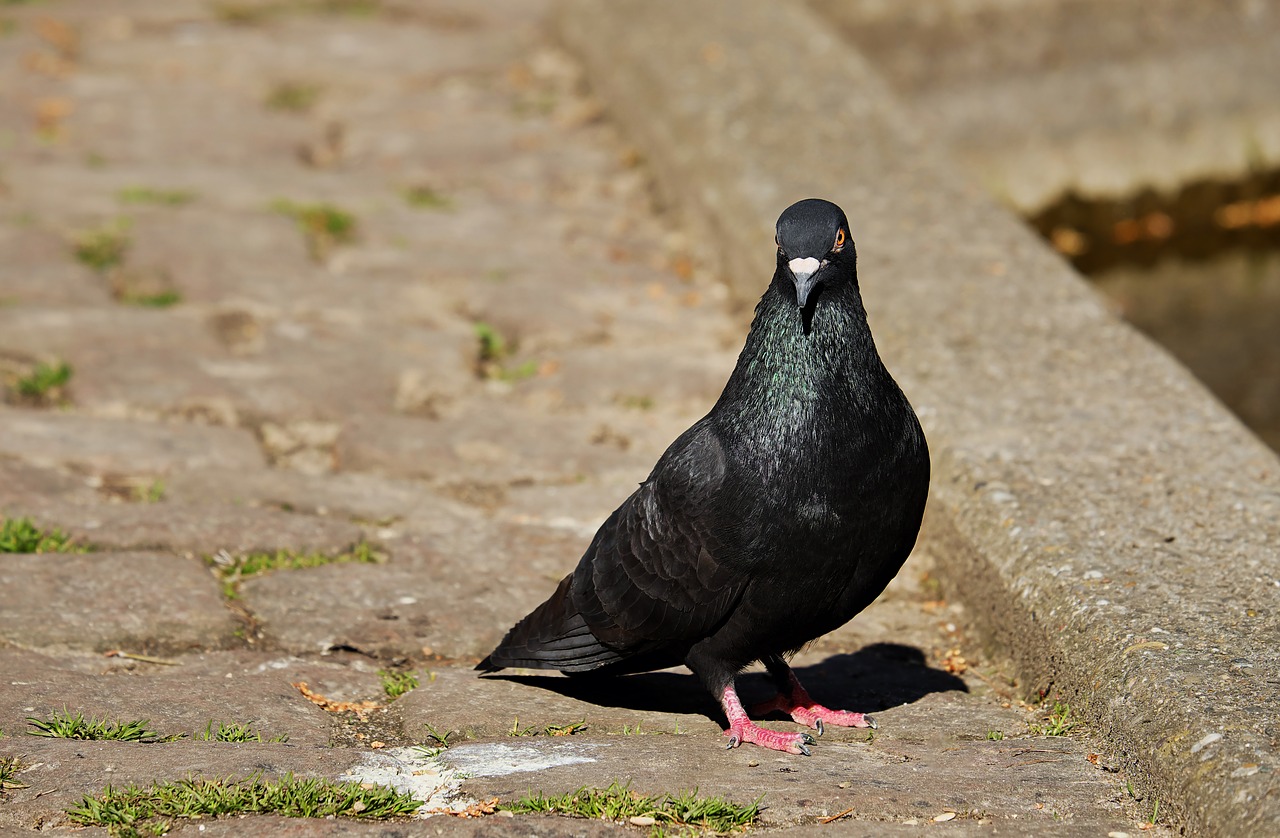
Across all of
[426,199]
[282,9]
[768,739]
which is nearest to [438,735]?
[768,739]

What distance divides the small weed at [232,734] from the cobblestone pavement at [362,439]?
1.7 inches

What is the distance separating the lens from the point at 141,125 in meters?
8.00

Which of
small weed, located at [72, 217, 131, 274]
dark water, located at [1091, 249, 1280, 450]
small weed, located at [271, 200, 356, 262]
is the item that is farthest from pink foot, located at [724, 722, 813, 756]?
dark water, located at [1091, 249, 1280, 450]

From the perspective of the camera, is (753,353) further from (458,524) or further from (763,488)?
(458,524)

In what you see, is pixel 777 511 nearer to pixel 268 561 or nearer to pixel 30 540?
pixel 268 561

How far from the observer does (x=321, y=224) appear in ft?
22.5

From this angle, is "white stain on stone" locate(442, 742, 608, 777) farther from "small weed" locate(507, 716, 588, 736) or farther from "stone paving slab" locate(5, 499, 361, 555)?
"stone paving slab" locate(5, 499, 361, 555)

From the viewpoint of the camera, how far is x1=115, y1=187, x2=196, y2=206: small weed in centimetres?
696

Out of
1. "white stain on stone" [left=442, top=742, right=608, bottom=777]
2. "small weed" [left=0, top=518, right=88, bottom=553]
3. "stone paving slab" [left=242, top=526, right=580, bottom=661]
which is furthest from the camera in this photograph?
"small weed" [left=0, top=518, right=88, bottom=553]

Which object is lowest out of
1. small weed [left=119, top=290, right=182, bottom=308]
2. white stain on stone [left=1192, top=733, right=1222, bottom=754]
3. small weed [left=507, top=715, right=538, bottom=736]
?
Result: small weed [left=507, top=715, right=538, bottom=736]

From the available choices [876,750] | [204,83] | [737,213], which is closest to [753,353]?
[876,750]

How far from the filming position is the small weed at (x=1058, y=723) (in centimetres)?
352

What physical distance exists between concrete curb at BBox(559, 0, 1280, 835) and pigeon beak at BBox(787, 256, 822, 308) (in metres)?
0.98

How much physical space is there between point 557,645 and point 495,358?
229cm
